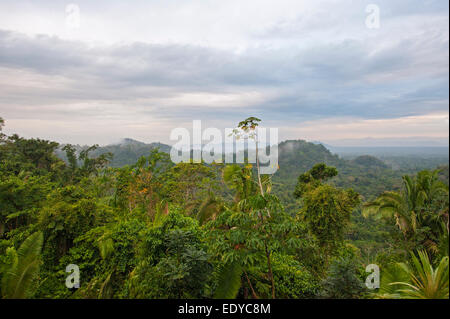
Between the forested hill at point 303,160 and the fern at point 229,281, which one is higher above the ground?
the forested hill at point 303,160

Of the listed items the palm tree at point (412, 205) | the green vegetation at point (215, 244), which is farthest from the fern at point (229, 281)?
the palm tree at point (412, 205)

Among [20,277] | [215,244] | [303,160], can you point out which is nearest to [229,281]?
[215,244]

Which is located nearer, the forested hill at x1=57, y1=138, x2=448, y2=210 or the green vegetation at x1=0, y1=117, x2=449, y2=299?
the green vegetation at x1=0, y1=117, x2=449, y2=299

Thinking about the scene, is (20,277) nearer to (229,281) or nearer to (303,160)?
(229,281)

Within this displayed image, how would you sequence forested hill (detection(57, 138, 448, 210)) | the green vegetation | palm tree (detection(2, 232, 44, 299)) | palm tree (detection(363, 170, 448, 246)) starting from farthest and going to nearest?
forested hill (detection(57, 138, 448, 210)) < palm tree (detection(363, 170, 448, 246)) < palm tree (detection(2, 232, 44, 299)) < the green vegetation

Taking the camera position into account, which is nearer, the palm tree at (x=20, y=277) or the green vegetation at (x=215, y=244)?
the green vegetation at (x=215, y=244)

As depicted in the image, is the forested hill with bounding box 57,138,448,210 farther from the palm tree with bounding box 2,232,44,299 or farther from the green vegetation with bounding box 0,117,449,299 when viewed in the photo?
the palm tree with bounding box 2,232,44,299

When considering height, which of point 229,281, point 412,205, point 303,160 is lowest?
point 229,281

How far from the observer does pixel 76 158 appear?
731 inches

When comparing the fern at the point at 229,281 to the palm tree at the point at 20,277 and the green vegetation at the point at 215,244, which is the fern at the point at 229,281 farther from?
the palm tree at the point at 20,277

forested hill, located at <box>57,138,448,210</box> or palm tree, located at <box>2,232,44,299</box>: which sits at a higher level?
forested hill, located at <box>57,138,448,210</box>

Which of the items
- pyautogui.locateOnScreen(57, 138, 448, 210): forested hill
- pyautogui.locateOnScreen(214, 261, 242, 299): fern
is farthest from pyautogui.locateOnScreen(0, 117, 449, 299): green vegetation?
pyautogui.locateOnScreen(57, 138, 448, 210): forested hill
